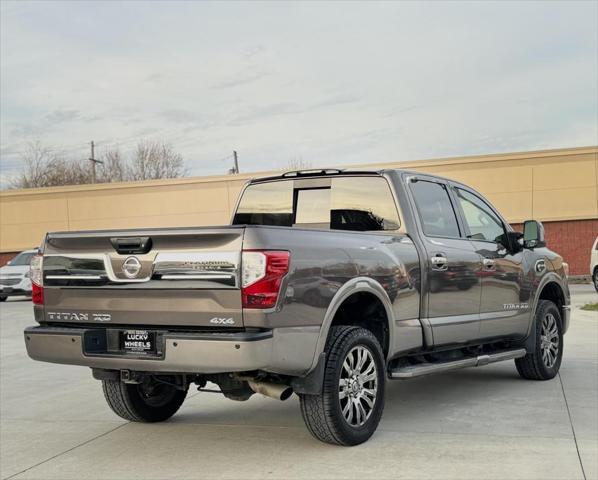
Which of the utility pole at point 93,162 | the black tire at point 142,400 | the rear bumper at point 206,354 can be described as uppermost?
the utility pole at point 93,162

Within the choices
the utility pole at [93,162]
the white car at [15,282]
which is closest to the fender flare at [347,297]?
the white car at [15,282]

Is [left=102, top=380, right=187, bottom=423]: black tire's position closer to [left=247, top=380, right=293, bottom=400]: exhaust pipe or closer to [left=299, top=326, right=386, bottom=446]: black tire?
[left=247, top=380, right=293, bottom=400]: exhaust pipe

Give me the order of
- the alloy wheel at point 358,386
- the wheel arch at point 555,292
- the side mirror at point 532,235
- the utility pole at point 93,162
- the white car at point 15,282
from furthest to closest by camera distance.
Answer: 1. the utility pole at point 93,162
2. the white car at point 15,282
3. the wheel arch at point 555,292
4. the side mirror at point 532,235
5. the alloy wheel at point 358,386

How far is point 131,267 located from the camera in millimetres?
4949

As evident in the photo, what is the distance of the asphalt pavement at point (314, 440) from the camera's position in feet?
15.9

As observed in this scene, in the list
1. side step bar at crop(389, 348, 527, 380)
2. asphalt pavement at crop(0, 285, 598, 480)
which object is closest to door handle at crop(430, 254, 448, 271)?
side step bar at crop(389, 348, 527, 380)

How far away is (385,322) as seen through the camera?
18.9ft

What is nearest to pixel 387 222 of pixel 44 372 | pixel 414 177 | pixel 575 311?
pixel 414 177

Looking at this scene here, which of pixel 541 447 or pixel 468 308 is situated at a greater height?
pixel 468 308

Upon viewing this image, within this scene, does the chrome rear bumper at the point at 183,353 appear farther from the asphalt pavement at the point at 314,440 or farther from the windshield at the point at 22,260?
the windshield at the point at 22,260

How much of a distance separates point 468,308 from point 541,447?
1667 millimetres

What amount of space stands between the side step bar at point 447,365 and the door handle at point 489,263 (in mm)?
774

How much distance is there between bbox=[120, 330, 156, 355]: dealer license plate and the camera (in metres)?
4.88

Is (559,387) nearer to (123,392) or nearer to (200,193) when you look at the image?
(123,392)
